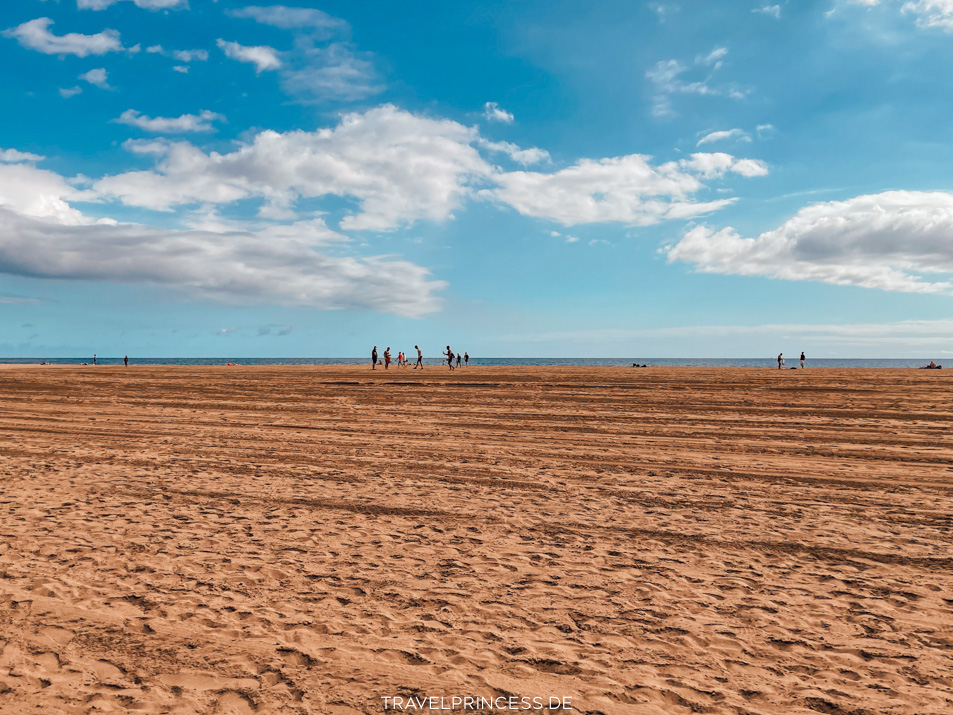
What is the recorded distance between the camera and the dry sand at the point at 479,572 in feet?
13.1

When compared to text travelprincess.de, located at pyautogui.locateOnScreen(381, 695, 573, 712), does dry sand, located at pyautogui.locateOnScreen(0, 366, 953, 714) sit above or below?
above

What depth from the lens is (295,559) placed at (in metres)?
6.16

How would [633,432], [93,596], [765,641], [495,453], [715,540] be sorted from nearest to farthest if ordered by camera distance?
[765,641]
[93,596]
[715,540]
[495,453]
[633,432]

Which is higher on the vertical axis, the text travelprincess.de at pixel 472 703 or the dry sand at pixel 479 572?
the dry sand at pixel 479 572

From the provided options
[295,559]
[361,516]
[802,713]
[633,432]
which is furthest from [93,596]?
[633,432]

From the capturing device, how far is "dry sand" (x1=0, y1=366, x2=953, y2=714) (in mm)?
3992

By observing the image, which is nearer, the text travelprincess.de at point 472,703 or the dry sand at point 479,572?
the text travelprincess.de at point 472,703

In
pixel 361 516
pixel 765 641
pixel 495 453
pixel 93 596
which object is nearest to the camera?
pixel 765 641

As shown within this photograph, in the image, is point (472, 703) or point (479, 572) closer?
point (472, 703)

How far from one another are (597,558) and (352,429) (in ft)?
31.4

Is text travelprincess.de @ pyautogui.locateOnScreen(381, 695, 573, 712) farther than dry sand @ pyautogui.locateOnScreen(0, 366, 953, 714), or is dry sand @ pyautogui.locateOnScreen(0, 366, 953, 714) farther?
dry sand @ pyautogui.locateOnScreen(0, 366, 953, 714)

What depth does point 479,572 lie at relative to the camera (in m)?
5.88

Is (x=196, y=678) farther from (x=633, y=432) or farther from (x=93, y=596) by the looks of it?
(x=633, y=432)

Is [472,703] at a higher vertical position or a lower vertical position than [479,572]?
lower
